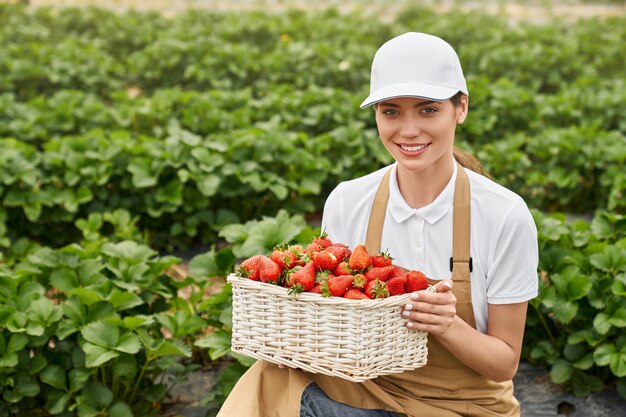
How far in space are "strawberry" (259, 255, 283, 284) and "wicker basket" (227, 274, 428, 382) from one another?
27 millimetres

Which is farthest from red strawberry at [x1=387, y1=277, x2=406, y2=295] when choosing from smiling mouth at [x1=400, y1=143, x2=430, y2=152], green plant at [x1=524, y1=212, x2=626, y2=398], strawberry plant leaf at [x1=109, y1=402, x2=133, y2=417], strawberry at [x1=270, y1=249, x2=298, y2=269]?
strawberry plant leaf at [x1=109, y1=402, x2=133, y2=417]

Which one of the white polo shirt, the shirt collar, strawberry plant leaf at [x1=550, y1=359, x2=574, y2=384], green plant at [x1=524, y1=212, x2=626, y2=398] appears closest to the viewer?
the white polo shirt

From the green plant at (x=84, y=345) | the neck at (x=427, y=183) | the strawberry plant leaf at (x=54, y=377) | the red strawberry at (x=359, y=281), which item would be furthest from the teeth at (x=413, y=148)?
the strawberry plant leaf at (x=54, y=377)

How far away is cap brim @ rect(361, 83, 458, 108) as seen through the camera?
6.43 feet

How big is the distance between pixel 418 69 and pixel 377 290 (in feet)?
1.82

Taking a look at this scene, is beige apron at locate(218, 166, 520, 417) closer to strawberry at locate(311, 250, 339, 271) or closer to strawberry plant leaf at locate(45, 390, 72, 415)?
strawberry at locate(311, 250, 339, 271)

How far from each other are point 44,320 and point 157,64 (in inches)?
229

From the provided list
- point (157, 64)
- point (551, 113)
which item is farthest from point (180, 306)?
point (157, 64)

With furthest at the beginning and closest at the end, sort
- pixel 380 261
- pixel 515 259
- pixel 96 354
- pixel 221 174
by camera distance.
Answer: pixel 221 174, pixel 96 354, pixel 515 259, pixel 380 261

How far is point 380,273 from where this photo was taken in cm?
190

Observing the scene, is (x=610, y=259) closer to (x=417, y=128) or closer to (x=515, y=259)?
(x=515, y=259)

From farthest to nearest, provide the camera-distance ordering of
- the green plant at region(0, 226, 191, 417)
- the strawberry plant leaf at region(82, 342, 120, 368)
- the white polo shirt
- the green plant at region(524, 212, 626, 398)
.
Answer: the green plant at region(524, 212, 626, 398) < the green plant at region(0, 226, 191, 417) < the strawberry plant leaf at region(82, 342, 120, 368) < the white polo shirt

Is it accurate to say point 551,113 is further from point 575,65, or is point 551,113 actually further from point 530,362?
point 530,362

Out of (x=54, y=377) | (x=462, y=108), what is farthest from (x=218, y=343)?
(x=462, y=108)
